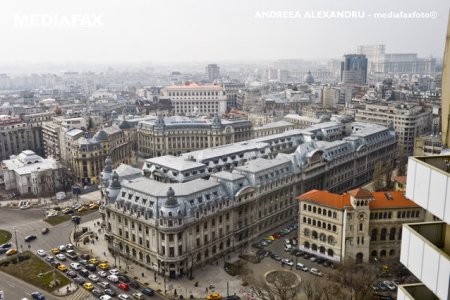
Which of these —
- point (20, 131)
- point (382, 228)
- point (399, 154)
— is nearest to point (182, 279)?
point (382, 228)

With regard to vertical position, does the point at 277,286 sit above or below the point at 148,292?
above

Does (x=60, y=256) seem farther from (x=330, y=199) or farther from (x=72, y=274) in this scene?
(x=330, y=199)

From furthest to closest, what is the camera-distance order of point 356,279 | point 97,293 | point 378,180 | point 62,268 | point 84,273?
point 378,180, point 62,268, point 84,273, point 97,293, point 356,279

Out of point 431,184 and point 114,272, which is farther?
point 114,272

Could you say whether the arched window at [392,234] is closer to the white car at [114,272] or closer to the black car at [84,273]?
the white car at [114,272]

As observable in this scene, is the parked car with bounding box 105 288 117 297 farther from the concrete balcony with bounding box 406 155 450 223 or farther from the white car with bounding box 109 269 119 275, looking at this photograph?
the concrete balcony with bounding box 406 155 450 223

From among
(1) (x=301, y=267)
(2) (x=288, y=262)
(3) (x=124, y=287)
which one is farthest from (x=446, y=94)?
(2) (x=288, y=262)
